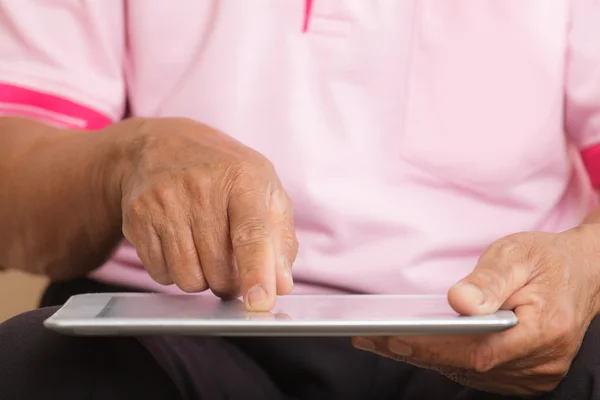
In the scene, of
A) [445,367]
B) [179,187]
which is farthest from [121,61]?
[445,367]

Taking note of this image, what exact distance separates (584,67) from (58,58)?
451mm

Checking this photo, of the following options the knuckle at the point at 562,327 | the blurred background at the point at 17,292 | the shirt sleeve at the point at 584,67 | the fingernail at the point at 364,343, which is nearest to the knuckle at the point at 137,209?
the fingernail at the point at 364,343

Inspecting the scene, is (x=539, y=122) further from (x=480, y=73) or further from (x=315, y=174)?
(x=315, y=174)

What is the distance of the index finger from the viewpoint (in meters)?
0.45

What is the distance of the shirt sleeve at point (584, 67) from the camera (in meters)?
0.72

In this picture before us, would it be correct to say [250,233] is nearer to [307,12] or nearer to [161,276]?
[161,276]

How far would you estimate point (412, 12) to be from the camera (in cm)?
69

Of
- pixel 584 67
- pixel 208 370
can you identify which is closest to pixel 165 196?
pixel 208 370

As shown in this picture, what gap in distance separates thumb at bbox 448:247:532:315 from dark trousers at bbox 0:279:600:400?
73 millimetres

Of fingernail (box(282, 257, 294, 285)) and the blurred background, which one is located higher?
fingernail (box(282, 257, 294, 285))

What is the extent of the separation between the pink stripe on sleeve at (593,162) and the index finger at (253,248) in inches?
15.4

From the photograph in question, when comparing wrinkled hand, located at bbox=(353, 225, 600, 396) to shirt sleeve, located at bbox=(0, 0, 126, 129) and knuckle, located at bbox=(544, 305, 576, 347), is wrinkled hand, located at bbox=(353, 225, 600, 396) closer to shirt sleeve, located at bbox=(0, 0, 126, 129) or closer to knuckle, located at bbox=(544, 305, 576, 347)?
knuckle, located at bbox=(544, 305, 576, 347)

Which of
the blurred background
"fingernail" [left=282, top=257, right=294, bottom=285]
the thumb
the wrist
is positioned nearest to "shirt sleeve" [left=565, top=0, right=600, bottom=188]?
the wrist

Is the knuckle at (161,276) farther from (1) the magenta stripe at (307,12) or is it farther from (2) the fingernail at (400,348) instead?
(1) the magenta stripe at (307,12)
